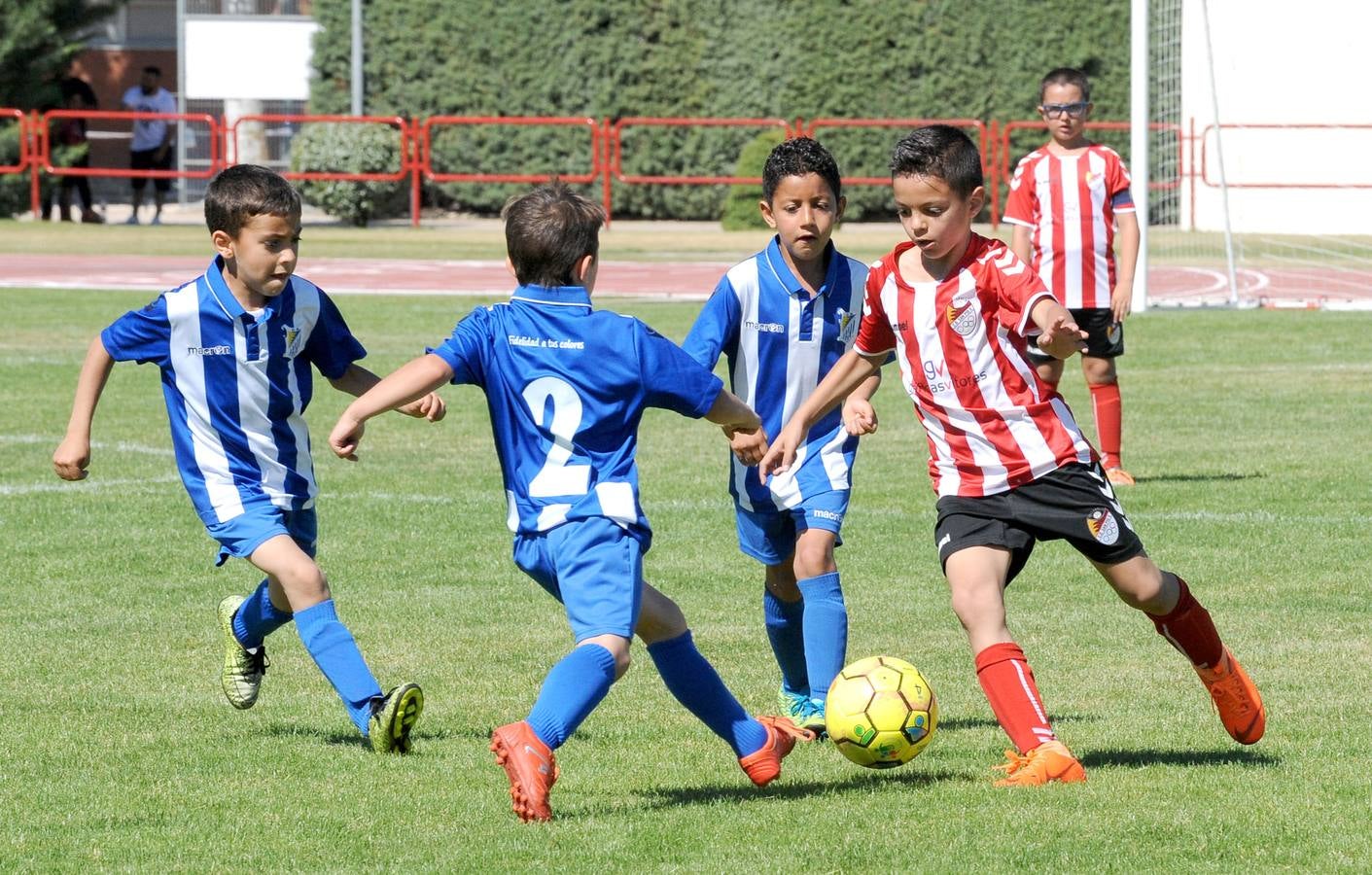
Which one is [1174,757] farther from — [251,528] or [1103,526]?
[251,528]

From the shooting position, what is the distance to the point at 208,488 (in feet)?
19.6

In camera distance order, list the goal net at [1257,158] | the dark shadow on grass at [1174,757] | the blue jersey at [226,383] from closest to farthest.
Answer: the dark shadow on grass at [1174,757] < the blue jersey at [226,383] < the goal net at [1257,158]

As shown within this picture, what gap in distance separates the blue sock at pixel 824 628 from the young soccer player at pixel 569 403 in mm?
1051

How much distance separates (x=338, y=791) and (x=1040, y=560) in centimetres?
415

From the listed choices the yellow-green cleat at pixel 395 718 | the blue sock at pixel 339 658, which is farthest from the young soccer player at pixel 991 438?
the blue sock at pixel 339 658

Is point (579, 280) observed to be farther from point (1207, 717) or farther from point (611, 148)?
point (611, 148)

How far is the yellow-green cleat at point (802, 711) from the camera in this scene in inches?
239

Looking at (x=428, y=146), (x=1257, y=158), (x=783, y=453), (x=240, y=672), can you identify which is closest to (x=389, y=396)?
(x=783, y=453)

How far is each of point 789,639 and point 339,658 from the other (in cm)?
144

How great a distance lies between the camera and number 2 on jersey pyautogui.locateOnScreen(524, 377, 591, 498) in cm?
497

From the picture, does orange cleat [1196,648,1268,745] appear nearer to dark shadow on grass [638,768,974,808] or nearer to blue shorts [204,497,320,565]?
dark shadow on grass [638,768,974,808]

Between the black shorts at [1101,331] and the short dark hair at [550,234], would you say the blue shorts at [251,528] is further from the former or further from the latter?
the black shorts at [1101,331]

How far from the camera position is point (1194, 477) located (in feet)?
34.8

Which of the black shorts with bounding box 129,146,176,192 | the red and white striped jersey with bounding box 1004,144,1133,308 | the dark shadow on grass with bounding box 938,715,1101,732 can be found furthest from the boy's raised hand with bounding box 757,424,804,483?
the black shorts with bounding box 129,146,176,192
